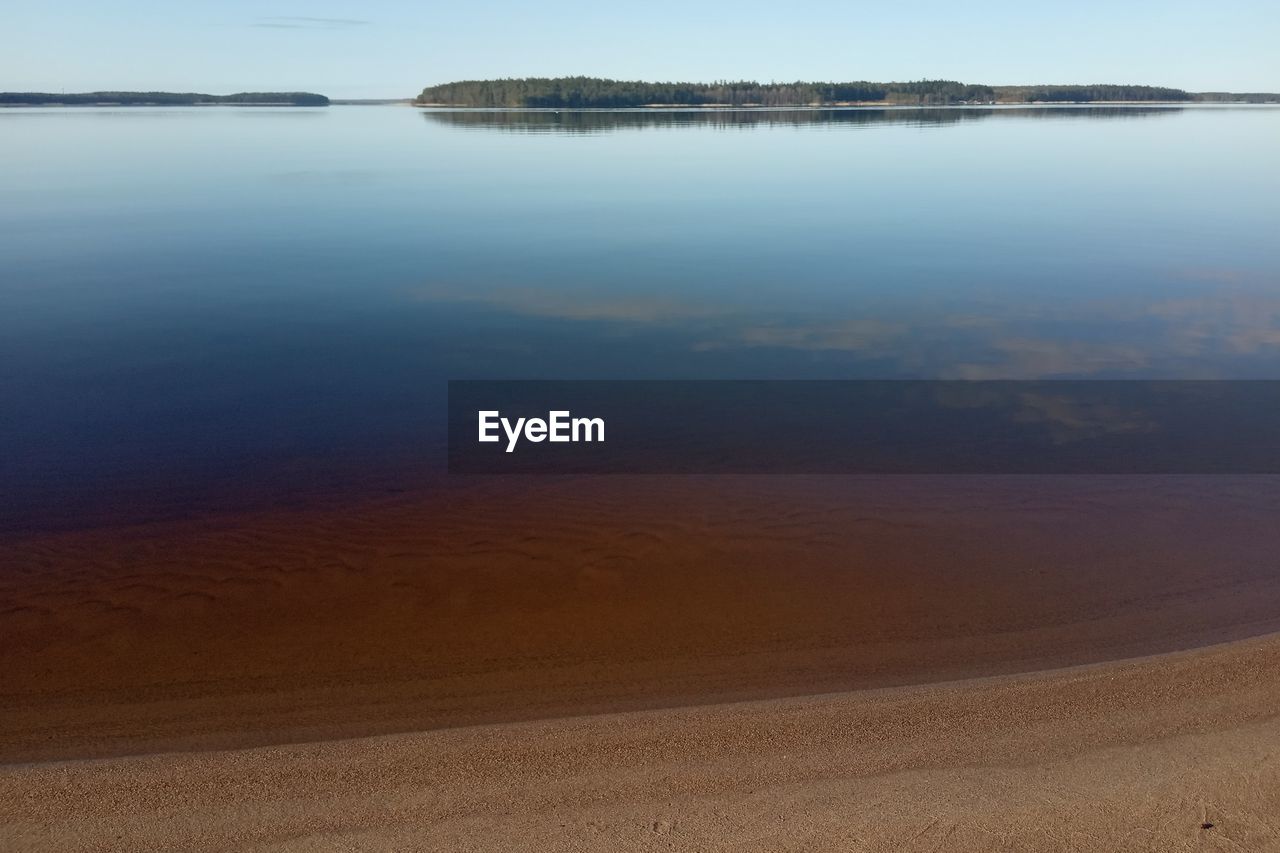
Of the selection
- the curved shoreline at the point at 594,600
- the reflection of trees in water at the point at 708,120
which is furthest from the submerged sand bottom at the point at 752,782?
the reflection of trees in water at the point at 708,120

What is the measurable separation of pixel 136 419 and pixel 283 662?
20.4 ft

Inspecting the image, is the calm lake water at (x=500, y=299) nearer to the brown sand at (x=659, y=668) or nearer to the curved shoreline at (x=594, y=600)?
the curved shoreline at (x=594, y=600)

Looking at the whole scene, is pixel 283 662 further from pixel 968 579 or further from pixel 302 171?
pixel 302 171

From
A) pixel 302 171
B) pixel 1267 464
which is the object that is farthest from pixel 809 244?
pixel 302 171

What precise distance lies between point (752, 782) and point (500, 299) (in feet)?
45.2

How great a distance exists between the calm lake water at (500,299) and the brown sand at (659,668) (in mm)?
2002

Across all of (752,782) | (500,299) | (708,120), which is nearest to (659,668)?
(752,782)

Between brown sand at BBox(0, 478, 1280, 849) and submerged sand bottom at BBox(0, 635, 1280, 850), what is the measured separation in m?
0.02

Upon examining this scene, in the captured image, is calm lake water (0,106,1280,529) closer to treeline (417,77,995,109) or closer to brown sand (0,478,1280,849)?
brown sand (0,478,1280,849)
